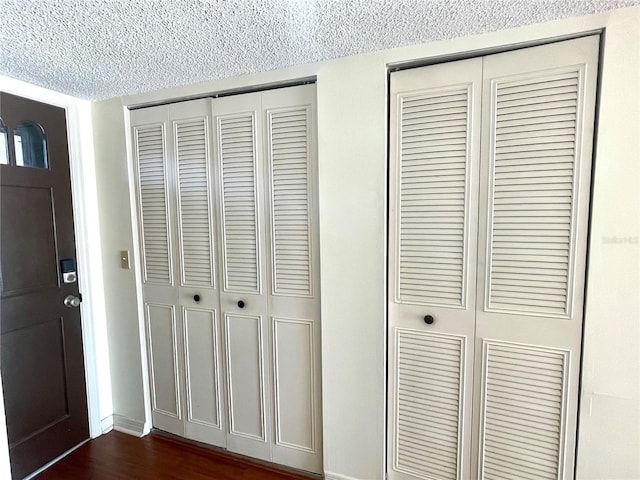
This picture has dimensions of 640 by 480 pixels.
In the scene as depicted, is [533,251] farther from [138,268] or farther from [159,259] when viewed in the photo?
[138,268]

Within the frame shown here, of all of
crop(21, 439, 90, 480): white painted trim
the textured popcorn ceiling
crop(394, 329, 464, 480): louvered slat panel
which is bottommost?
crop(21, 439, 90, 480): white painted trim

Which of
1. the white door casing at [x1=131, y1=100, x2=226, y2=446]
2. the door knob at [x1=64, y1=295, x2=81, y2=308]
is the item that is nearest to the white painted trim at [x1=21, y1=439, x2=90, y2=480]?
the white door casing at [x1=131, y1=100, x2=226, y2=446]

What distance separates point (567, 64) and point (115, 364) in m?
2.97

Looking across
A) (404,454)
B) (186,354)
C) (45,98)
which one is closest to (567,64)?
(404,454)

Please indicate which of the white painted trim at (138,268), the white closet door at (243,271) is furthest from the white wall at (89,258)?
the white closet door at (243,271)

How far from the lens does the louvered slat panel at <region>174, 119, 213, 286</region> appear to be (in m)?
1.88

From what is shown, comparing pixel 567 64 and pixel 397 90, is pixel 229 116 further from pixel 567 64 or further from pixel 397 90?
pixel 567 64

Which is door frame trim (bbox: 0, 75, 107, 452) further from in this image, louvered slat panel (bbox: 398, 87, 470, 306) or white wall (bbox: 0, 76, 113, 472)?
louvered slat panel (bbox: 398, 87, 470, 306)

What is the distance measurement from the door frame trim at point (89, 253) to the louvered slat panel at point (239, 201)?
0.97m

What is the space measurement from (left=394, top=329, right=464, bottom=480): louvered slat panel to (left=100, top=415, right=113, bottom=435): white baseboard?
1934 millimetres

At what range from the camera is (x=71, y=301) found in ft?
6.56

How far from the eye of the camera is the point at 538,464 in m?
1.39

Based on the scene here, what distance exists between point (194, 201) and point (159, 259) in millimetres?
462

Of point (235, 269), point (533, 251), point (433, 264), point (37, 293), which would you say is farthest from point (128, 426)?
point (533, 251)
